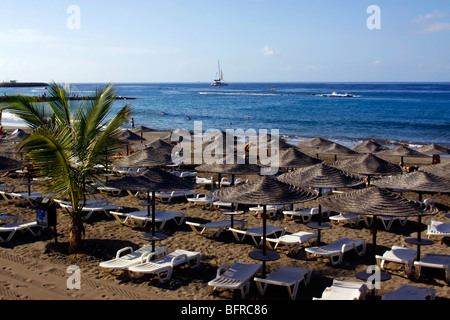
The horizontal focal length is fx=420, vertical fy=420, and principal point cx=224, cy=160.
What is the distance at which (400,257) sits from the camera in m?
7.55

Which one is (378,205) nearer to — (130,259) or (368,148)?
(130,259)

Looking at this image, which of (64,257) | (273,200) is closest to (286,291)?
(273,200)

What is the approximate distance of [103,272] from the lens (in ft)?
24.4

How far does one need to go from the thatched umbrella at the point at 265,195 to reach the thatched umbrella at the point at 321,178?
1.16 meters

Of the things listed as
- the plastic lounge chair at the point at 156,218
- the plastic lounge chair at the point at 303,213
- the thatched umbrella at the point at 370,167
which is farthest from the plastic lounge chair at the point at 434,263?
the plastic lounge chair at the point at 156,218

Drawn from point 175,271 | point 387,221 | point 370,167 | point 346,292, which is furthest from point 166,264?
point 370,167

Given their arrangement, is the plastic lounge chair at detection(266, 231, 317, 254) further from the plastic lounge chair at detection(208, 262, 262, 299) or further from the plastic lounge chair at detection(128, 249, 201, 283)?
the plastic lounge chair at detection(128, 249, 201, 283)

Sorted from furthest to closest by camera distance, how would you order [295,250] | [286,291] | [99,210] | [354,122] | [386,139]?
[354,122], [386,139], [99,210], [295,250], [286,291]

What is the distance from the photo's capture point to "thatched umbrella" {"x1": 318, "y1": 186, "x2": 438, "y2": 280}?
6031 millimetres

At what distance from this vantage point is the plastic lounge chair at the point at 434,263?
279 inches
